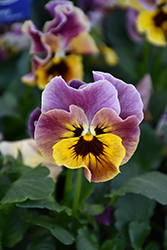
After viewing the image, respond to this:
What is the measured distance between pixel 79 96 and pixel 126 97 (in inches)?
3.0

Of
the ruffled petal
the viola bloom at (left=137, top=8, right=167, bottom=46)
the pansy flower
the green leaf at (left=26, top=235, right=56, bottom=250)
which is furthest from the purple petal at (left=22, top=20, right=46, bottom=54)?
the green leaf at (left=26, top=235, right=56, bottom=250)

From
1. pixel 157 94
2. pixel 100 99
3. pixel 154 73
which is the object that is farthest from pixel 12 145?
pixel 154 73

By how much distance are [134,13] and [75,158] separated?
3.11 feet

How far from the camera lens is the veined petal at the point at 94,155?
1.68 ft

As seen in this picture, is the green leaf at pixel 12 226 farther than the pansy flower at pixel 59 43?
No

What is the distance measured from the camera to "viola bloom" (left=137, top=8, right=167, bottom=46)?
1065mm

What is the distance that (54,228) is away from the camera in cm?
60

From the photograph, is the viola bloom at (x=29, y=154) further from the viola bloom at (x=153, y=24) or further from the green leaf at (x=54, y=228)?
the viola bloom at (x=153, y=24)

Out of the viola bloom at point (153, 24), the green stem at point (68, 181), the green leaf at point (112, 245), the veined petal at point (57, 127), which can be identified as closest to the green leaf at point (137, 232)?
the green leaf at point (112, 245)

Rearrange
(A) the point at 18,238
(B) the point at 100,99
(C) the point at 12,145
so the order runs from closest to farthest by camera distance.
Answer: (B) the point at 100,99
(A) the point at 18,238
(C) the point at 12,145

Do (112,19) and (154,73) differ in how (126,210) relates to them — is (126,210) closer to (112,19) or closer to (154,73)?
(154,73)

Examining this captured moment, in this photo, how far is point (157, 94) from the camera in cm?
117

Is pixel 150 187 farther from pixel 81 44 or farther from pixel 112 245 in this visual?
pixel 81 44

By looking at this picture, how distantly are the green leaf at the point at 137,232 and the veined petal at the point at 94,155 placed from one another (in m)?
0.19
